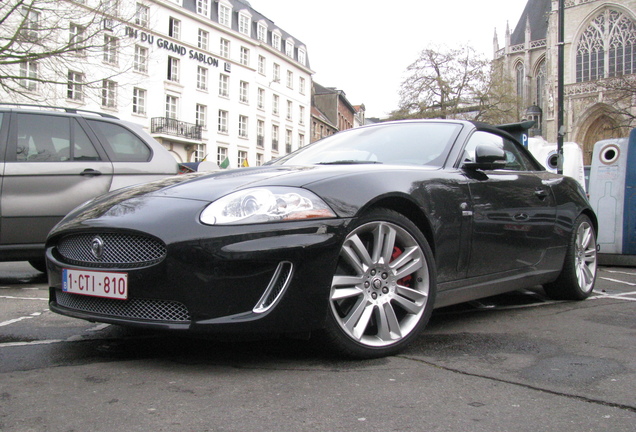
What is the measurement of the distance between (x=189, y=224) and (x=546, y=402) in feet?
5.24

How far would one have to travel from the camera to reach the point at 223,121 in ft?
140

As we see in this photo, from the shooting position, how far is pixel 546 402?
2.21 m

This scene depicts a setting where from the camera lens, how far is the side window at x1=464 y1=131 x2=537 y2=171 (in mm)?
3984

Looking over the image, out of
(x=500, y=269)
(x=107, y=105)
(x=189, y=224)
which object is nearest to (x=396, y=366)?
(x=189, y=224)

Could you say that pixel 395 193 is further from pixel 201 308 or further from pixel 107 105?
pixel 107 105

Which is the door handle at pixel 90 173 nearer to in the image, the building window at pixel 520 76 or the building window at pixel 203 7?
the building window at pixel 203 7

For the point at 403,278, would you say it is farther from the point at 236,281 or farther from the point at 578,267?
the point at 578,267

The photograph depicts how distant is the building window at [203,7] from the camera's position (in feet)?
134

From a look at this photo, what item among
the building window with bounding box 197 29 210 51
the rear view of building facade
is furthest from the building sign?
the rear view of building facade

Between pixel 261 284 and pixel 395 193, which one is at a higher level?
pixel 395 193

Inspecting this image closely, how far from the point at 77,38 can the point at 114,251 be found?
14.1 metres

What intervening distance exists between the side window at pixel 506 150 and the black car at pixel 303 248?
0.31 feet

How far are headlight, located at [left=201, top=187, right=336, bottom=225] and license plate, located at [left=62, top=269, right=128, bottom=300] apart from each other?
0.47 metres

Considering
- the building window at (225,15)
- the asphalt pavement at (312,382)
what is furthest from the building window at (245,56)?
the asphalt pavement at (312,382)
